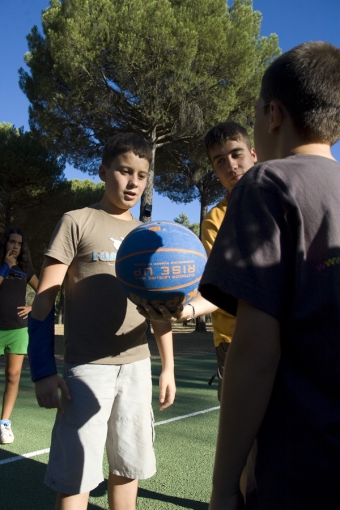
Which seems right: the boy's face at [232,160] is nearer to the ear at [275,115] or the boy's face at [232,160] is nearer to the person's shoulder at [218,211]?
the person's shoulder at [218,211]

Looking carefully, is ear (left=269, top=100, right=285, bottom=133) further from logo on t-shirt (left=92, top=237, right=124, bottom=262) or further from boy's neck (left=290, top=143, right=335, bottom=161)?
logo on t-shirt (left=92, top=237, right=124, bottom=262)

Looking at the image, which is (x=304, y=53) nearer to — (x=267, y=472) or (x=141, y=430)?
(x=267, y=472)

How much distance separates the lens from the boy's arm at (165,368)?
2.66 metres

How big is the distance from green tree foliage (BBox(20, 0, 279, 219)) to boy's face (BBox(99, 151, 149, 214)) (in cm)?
1422

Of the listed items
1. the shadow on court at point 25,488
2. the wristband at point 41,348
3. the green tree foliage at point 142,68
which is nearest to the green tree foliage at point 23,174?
the green tree foliage at point 142,68

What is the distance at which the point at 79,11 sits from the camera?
16.3 m

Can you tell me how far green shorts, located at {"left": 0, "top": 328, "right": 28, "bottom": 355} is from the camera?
504cm

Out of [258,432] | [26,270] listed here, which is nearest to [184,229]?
[258,432]

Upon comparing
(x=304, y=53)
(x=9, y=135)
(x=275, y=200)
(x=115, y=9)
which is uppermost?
(x=115, y=9)

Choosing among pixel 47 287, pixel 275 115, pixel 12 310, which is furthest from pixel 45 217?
pixel 275 115

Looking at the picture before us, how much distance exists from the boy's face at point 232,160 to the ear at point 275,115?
5.45 ft

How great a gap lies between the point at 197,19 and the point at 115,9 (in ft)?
9.60

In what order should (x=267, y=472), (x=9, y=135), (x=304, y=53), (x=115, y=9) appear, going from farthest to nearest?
1. (x=9, y=135)
2. (x=115, y=9)
3. (x=304, y=53)
4. (x=267, y=472)

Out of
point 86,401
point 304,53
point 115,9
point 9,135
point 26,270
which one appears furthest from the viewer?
point 9,135
